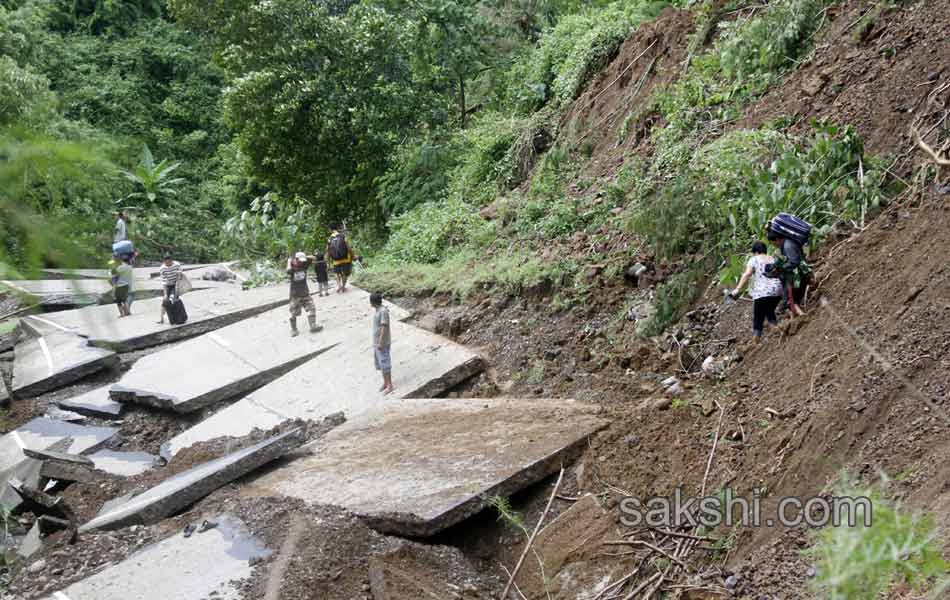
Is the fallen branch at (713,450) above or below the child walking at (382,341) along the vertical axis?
below

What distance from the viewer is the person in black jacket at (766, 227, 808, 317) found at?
6383mm

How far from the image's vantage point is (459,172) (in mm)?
15469

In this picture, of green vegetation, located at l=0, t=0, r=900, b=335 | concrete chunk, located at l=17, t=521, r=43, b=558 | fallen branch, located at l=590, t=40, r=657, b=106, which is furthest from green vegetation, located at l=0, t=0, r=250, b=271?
A: concrete chunk, located at l=17, t=521, r=43, b=558

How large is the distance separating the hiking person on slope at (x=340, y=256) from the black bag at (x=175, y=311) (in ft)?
8.36

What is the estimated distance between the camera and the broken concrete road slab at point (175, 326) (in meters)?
13.1

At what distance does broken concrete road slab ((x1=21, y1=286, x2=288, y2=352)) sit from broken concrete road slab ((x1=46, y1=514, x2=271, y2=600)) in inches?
271

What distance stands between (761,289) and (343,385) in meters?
4.91

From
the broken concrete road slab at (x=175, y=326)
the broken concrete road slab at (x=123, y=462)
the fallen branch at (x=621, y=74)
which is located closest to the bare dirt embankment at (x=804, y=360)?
the fallen branch at (x=621, y=74)

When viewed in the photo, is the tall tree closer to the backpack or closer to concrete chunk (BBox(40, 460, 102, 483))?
the backpack

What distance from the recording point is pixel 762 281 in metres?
6.44

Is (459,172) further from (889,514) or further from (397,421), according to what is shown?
(889,514)

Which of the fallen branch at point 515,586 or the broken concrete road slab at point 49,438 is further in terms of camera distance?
the broken concrete road slab at point 49,438

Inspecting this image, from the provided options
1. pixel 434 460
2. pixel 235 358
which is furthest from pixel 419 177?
pixel 434 460

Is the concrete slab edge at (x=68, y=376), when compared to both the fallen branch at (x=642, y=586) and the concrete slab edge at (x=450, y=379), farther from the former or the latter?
the fallen branch at (x=642, y=586)
